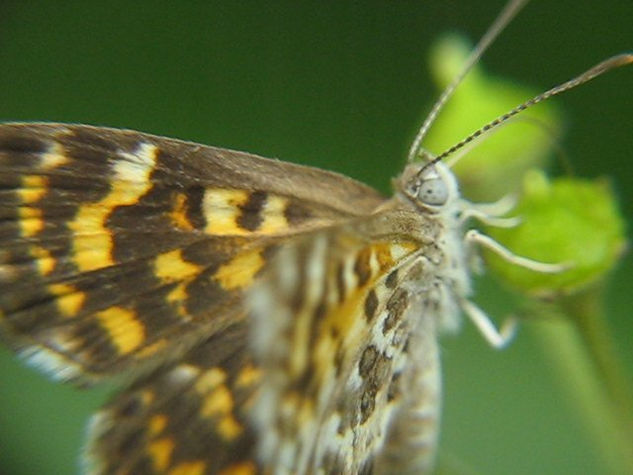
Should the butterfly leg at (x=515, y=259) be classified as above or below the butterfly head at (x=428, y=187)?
below

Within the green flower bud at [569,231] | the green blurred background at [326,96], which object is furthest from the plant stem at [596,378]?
the green blurred background at [326,96]

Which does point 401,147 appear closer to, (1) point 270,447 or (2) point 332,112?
(2) point 332,112

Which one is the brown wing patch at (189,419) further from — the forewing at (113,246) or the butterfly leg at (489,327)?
the butterfly leg at (489,327)

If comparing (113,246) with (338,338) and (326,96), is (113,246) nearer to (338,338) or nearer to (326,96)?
(338,338)

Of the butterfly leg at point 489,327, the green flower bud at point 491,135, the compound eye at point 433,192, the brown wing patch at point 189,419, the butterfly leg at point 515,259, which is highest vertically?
the green flower bud at point 491,135

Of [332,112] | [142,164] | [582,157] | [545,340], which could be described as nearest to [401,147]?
[332,112]

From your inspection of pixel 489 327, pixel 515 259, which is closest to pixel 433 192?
pixel 515 259
